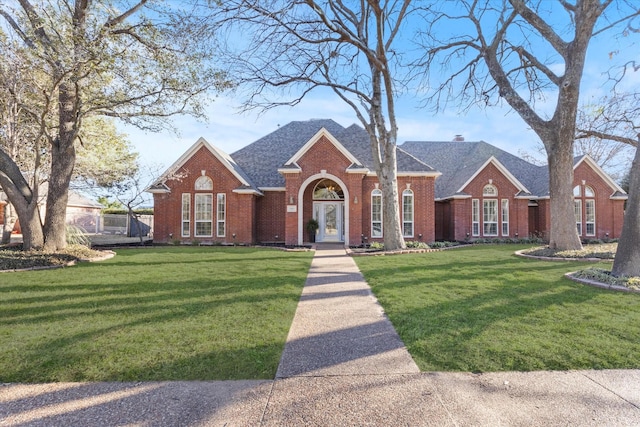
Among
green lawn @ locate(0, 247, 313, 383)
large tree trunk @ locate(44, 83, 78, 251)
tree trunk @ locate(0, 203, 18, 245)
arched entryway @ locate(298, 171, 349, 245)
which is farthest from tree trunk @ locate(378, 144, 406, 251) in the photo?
tree trunk @ locate(0, 203, 18, 245)

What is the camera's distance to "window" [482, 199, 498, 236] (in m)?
21.4

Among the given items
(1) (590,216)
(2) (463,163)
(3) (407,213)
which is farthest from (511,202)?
(3) (407,213)

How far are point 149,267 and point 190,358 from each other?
7468mm

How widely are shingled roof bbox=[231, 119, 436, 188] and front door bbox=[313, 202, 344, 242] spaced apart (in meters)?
2.71

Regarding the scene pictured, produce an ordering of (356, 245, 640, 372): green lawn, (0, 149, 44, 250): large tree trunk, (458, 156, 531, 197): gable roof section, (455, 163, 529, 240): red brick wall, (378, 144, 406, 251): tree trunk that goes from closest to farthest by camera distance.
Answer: (356, 245, 640, 372): green lawn, (0, 149, 44, 250): large tree trunk, (378, 144, 406, 251): tree trunk, (458, 156, 531, 197): gable roof section, (455, 163, 529, 240): red brick wall

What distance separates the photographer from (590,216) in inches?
877

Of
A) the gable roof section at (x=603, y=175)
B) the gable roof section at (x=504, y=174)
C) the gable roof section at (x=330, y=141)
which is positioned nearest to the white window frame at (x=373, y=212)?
the gable roof section at (x=330, y=141)

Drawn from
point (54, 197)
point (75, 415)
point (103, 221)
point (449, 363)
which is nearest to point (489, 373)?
point (449, 363)

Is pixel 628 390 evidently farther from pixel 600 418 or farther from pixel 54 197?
pixel 54 197

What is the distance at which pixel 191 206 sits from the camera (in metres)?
19.3

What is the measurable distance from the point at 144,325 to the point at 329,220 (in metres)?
15.8

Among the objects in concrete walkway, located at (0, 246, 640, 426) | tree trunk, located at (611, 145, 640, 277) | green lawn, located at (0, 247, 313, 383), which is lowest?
concrete walkway, located at (0, 246, 640, 426)

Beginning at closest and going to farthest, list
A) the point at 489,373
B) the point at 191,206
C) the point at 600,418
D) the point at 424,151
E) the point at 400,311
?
the point at 600,418 < the point at 489,373 < the point at 400,311 < the point at 191,206 < the point at 424,151

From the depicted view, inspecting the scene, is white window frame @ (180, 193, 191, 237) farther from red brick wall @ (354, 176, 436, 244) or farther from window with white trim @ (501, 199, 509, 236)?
window with white trim @ (501, 199, 509, 236)
